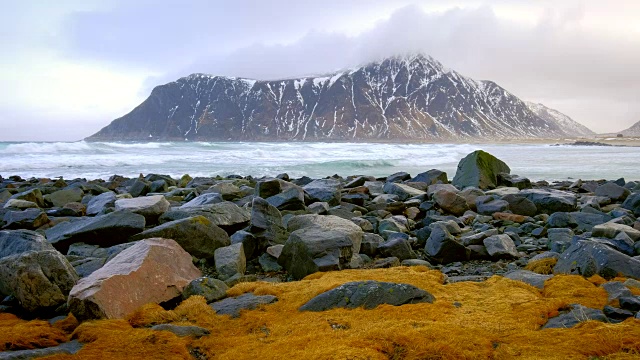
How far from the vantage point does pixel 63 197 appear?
12867 millimetres

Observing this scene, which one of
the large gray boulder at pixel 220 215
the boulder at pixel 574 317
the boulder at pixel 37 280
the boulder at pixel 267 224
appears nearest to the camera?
the boulder at pixel 574 317

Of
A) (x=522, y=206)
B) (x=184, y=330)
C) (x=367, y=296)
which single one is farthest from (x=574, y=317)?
(x=522, y=206)

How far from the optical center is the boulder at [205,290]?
514 centimetres

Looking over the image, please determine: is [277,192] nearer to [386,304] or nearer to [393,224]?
[393,224]

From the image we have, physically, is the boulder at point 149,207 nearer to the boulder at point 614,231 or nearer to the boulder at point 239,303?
the boulder at point 239,303

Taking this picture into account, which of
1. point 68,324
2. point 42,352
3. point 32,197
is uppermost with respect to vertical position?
point 32,197

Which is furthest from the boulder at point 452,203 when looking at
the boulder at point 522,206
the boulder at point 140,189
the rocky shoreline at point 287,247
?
the boulder at point 140,189

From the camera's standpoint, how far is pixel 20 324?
4410mm

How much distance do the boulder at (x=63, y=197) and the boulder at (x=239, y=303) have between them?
907cm

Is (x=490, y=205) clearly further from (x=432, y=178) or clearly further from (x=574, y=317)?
(x=574, y=317)

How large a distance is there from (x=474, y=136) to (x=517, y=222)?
179 meters

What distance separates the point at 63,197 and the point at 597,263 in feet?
40.5

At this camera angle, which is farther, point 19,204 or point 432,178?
point 432,178

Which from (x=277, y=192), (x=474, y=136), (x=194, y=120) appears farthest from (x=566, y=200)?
(x=194, y=120)
